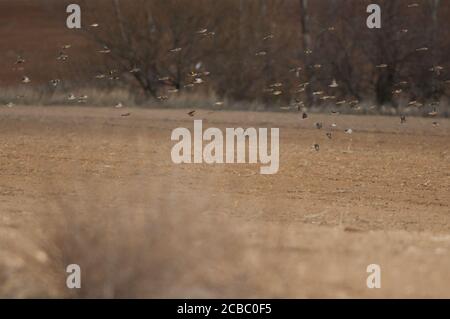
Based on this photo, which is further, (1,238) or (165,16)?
(165,16)

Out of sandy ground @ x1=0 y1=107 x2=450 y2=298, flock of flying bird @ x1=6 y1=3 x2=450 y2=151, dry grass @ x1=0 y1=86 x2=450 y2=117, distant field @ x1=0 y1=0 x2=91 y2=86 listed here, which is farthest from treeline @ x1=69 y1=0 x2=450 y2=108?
sandy ground @ x1=0 y1=107 x2=450 y2=298

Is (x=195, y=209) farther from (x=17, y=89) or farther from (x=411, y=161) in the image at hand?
(x=17, y=89)

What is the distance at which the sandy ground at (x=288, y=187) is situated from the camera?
771cm

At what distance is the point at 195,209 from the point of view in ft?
24.2

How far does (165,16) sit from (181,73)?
189 cm

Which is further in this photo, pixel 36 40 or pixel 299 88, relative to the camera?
pixel 36 40

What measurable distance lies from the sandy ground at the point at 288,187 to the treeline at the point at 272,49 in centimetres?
378

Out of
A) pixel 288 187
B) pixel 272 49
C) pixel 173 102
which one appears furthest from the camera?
pixel 272 49

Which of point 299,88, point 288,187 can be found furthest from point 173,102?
point 288,187

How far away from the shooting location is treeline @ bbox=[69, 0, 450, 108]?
91.6ft

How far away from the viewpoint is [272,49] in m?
31.2

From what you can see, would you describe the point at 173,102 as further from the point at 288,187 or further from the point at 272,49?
the point at 288,187

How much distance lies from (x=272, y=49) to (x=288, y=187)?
17.3 m
